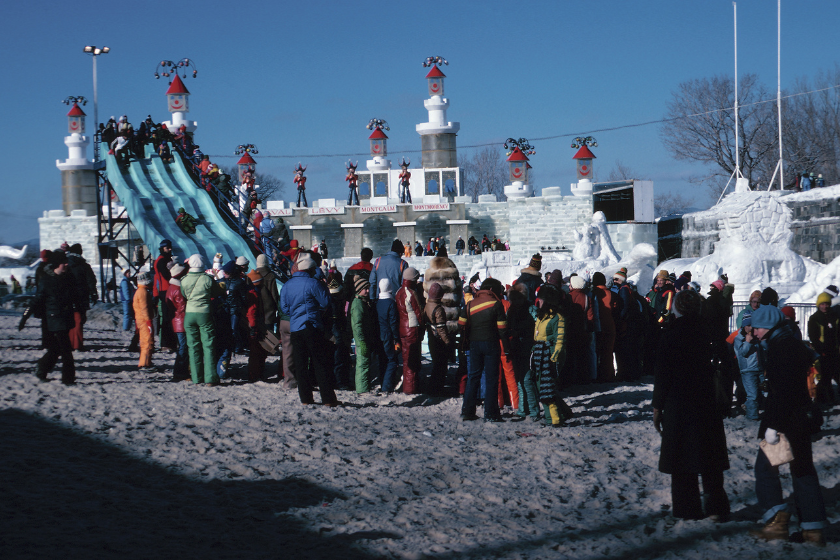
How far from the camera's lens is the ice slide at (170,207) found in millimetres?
19516

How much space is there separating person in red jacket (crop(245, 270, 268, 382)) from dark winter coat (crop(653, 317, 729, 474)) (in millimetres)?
6125

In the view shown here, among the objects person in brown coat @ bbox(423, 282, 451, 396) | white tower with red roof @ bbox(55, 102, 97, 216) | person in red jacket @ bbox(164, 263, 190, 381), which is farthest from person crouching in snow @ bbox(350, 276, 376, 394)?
white tower with red roof @ bbox(55, 102, 97, 216)

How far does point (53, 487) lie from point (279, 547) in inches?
71.7

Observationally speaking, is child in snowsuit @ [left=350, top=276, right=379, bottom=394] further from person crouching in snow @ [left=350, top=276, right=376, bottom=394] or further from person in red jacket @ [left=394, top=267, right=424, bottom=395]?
person in red jacket @ [left=394, top=267, right=424, bottom=395]

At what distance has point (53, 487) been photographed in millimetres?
A: 5441

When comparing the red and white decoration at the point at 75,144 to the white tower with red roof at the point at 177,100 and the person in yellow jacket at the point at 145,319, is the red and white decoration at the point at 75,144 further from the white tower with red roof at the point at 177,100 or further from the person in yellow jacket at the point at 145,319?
the person in yellow jacket at the point at 145,319

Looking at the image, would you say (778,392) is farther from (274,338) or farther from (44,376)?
(44,376)

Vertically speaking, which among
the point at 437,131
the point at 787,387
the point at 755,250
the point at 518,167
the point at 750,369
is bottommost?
the point at 750,369

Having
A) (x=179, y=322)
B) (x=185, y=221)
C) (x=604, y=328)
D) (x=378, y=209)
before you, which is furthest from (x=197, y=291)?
(x=378, y=209)

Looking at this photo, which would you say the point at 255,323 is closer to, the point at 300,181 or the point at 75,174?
the point at 300,181

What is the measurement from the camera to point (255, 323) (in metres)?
10.2

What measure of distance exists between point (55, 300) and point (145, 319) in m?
1.77

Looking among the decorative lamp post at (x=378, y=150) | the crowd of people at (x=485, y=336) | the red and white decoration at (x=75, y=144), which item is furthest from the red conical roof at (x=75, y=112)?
the crowd of people at (x=485, y=336)

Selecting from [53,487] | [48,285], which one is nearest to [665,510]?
[53,487]
